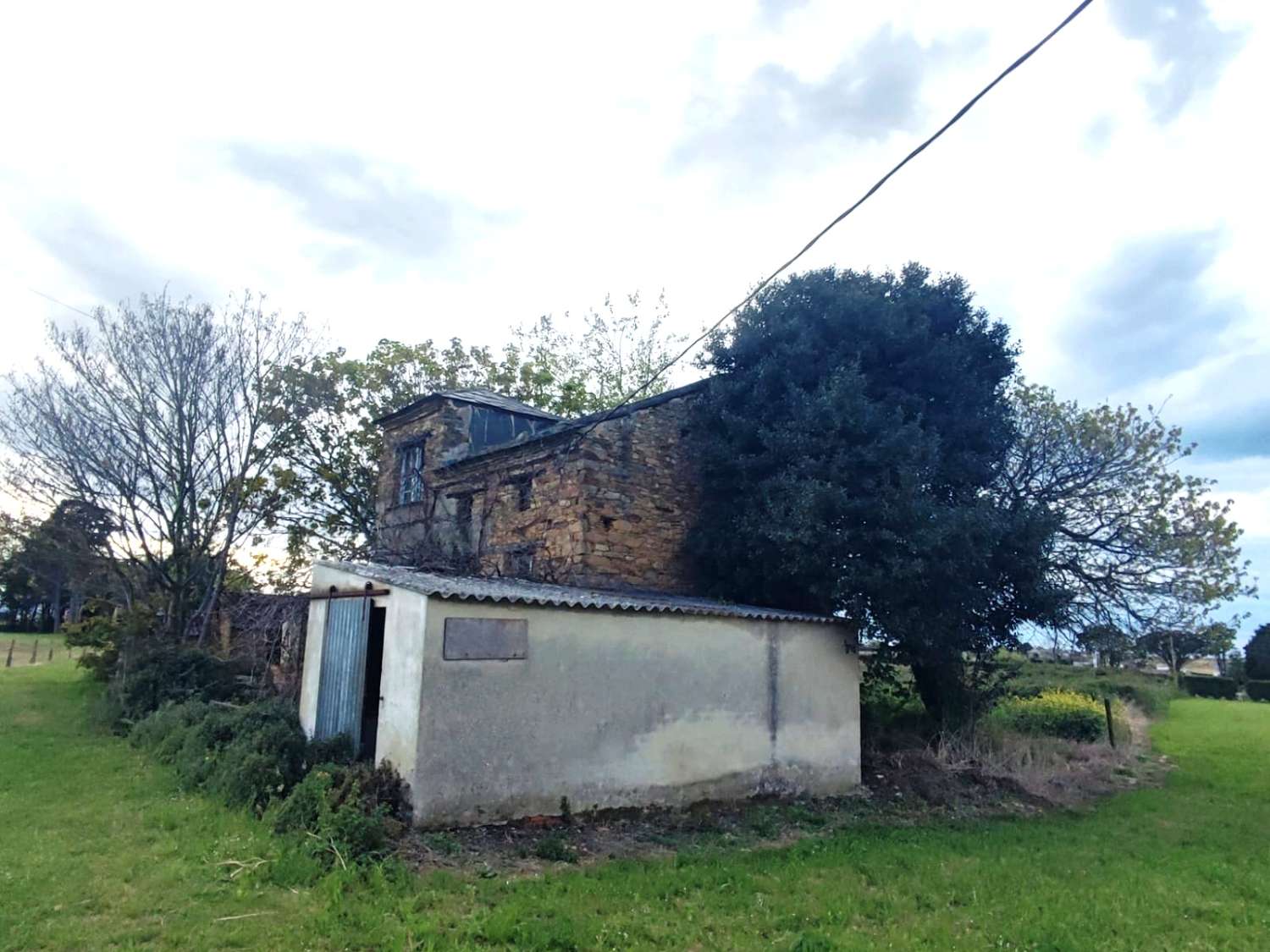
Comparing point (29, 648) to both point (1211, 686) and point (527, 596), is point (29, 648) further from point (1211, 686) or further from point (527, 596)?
point (1211, 686)

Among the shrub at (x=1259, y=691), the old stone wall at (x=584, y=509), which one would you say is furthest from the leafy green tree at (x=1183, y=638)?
the shrub at (x=1259, y=691)

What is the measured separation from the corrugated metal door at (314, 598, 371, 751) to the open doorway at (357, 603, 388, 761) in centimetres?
13

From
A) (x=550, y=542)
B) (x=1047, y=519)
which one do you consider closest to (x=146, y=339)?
(x=550, y=542)

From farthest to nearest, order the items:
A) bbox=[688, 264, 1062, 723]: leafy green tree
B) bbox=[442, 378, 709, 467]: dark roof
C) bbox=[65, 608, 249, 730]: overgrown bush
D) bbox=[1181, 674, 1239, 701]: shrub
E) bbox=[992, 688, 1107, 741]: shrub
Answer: bbox=[1181, 674, 1239, 701]: shrub < bbox=[992, 688, 1107, 741]: shrub < bbox=[442, 378, 709, 467]: dark roof < bbox=[65, 608, 249, 730]: overgrown bush < bbox=[688, 264, 1062, 723]: leafy green tree

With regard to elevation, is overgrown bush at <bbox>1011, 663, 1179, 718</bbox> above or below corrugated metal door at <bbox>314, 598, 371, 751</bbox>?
below

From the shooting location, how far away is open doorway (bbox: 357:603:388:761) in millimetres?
10258

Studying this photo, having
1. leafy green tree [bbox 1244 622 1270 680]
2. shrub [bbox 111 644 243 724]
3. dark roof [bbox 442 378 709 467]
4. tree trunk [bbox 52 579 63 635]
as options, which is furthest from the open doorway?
leafy green tree [bbox 1244 622 1270 680]

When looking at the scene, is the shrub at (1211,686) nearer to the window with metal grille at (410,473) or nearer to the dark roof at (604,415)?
the dark roof at (604,415)

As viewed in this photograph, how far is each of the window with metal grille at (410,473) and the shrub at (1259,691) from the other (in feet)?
Answer: 133

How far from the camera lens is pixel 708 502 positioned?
15055mm

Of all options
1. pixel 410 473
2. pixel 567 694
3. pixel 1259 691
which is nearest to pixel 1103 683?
pixel 1259 691

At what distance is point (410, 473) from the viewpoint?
63.5 ft

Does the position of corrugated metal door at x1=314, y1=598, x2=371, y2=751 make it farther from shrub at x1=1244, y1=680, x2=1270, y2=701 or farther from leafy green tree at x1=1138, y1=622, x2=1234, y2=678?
shrub at x1=1244, y1=680, x2=1270, y2=701

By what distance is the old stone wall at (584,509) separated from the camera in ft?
46.3
